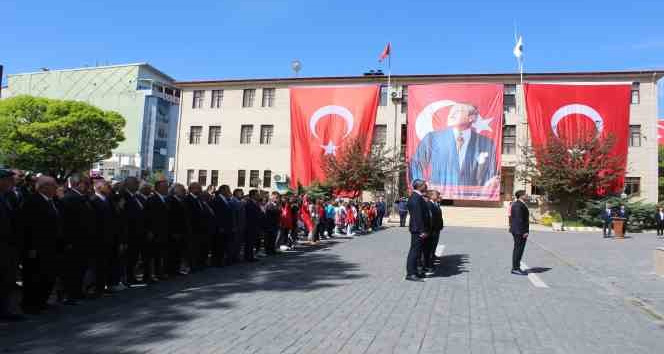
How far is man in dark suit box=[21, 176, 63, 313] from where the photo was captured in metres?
6.10

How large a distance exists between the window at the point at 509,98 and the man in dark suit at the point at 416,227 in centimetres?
3231

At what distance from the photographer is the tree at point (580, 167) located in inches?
1298

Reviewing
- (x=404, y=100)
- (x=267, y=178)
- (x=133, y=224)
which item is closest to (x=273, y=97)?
(x=267, y=178)

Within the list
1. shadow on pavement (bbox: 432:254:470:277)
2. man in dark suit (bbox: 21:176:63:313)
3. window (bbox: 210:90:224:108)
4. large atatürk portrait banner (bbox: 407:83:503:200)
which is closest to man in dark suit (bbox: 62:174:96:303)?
man in dark suit (bbox: 21:176:63:313)

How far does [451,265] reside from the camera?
39.3 ft

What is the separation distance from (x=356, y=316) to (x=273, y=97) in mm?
39842

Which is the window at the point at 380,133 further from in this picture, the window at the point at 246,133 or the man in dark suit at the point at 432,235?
the man in dark suit at the point at 432,235

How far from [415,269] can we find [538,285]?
2.30 m

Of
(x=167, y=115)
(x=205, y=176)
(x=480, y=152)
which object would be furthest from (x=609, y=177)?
(x=167, y=115)

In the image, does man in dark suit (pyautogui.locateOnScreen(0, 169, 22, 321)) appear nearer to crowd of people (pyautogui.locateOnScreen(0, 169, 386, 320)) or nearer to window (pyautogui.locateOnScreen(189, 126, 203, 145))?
crowd of people (pyautogui.locateOnScreen(0, 169, 386, 320))

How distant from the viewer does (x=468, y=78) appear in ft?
131

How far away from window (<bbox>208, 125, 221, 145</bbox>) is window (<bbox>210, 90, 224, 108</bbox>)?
81.6 inches

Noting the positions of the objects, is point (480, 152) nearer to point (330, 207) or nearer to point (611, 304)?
point (330, 207)

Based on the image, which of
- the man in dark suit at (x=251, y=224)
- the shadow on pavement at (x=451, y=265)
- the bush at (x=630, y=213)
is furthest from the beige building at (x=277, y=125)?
the man in dark suit at (x=251, y=224)
